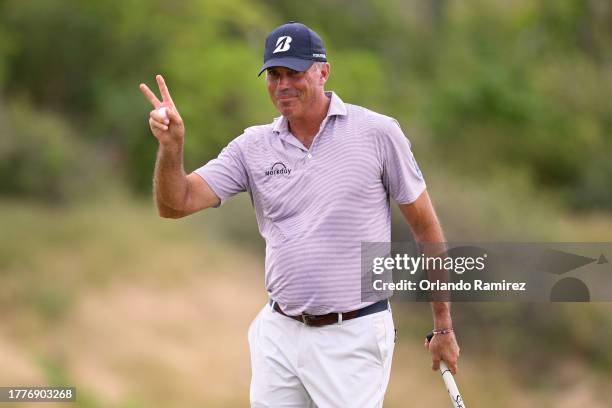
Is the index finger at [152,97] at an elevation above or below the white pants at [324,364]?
above

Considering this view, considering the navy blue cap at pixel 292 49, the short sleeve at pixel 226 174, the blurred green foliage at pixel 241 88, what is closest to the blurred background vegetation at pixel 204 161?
the blurred green foliage at pixel 241 88

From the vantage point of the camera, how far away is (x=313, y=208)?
197 inches

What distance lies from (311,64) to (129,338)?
17.8 metres

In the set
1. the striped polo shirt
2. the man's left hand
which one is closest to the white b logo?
the striped polo shirt

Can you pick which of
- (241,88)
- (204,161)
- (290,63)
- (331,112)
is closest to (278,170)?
(331,112)

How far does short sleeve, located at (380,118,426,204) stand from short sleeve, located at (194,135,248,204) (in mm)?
673

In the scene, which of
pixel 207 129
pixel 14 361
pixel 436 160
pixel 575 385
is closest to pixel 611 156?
pixel 436 160

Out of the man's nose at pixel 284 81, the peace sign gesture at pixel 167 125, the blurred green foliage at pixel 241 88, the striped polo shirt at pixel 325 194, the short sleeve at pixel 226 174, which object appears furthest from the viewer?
the blurred green foliage at pixel 241 88

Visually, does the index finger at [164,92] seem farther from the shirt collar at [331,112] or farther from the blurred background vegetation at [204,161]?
the blurred background vegetation at [204,161]

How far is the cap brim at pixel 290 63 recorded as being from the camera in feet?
16.4

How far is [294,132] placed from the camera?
522cm

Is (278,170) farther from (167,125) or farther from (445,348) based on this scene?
(445,348)

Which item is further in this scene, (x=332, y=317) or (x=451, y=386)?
(x=451, y=386)

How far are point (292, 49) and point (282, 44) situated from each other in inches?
2.1
